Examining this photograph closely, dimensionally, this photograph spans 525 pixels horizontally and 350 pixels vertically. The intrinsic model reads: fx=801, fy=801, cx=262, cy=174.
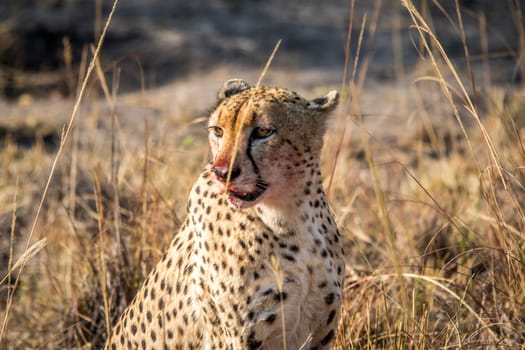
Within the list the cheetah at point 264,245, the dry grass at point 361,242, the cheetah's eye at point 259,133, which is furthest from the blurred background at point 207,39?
the cheetah's eye at point 259,133

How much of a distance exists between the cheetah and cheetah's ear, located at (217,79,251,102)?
24 mm

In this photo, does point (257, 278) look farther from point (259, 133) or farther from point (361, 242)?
point (361, 242)

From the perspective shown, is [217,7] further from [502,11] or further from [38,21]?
[502,11]

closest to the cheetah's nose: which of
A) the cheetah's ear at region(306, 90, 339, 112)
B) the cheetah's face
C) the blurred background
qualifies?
the cheetah's face

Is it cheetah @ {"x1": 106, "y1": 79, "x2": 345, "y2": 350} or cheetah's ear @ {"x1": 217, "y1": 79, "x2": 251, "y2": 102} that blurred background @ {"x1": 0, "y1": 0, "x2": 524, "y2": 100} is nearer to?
cheetah's ear @ {"x1": 217, "y1": 79, "x2": 251, "y2": 102}

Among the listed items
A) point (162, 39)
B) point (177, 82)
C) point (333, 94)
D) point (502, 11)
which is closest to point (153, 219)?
point (333, 94)

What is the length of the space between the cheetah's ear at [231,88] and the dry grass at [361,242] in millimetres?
357

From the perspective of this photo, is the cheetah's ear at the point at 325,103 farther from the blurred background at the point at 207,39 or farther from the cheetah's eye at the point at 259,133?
the blurred background at the point at 207,39

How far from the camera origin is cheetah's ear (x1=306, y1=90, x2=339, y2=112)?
2.32 m

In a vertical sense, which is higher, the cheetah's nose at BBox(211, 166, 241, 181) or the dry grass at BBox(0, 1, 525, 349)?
the cheetah's nose at BBox(211, 166, 241, 181)

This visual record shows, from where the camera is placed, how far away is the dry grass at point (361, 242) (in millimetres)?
2500

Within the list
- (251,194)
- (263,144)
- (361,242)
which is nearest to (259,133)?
(263,144)

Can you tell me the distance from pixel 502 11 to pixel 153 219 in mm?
7832

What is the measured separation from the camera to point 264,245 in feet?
7.47
